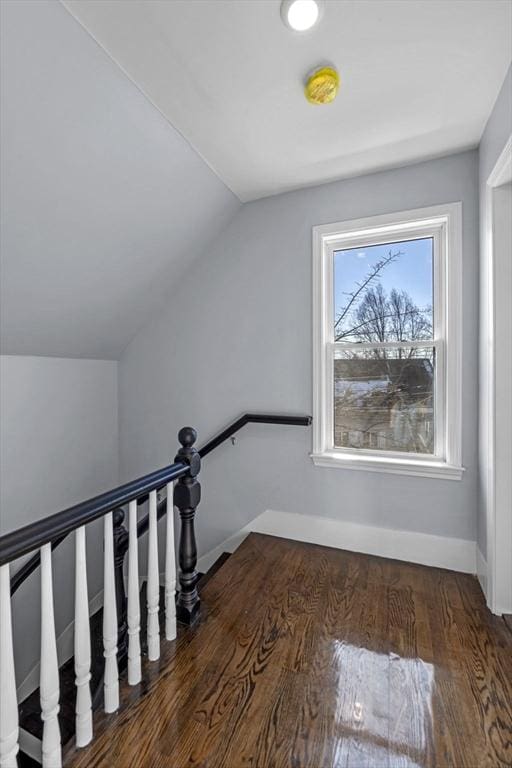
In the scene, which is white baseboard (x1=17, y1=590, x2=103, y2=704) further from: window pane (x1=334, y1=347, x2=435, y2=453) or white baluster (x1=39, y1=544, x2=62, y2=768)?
window pane (x1=334, y1=347, x2=435, y2=453)

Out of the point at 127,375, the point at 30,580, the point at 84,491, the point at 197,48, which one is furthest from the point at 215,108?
the point at 30,580

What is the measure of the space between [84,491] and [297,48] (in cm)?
303

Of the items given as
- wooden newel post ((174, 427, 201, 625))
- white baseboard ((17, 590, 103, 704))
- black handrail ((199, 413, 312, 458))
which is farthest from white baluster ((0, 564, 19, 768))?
white baseboard ((17, 590, 103, 704))

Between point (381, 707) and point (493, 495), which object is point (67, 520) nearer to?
point (381, 707)

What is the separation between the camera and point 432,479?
2.05m

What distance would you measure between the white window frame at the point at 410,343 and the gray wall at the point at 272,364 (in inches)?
2.0

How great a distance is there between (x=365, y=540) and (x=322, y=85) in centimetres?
238

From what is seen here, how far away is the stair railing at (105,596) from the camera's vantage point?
2.92 feet

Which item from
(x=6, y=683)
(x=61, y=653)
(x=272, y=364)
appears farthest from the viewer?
(x=61, y=653)

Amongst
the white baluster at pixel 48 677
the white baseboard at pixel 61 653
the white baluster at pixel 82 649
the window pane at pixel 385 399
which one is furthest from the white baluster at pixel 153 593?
the white baseboard at pixel 61 653

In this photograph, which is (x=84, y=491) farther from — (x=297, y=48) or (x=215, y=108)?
(x=297, y=48)

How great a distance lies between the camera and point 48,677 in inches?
39.4

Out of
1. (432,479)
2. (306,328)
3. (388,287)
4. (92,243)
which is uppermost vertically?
(92,243)

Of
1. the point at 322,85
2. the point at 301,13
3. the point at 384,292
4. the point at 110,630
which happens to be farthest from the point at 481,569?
the point at 301,13
